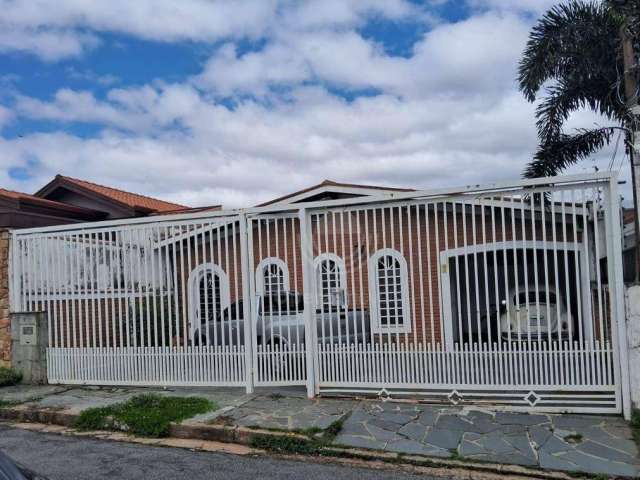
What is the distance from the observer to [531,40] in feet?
34.6

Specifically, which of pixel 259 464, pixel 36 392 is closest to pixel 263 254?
pixel 259 464

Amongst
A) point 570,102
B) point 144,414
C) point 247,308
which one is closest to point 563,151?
point 570,102

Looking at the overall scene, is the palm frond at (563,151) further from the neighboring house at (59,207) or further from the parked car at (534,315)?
the neighboring house at (59,207)

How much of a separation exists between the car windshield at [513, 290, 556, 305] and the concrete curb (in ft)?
6.83

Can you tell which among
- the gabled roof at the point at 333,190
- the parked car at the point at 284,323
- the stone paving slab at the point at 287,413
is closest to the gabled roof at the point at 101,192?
the gabled roof at the point at 333,190

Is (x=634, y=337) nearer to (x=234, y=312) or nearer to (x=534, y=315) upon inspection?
(x=534, y=315)

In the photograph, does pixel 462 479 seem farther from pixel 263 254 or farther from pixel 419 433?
pixel 263 254

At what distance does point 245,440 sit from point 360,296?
2.30 metres

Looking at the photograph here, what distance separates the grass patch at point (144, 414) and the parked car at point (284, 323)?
Answer: 99 centimetres

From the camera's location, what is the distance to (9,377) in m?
8.37

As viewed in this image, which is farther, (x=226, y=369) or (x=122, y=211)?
(x=122, y=211)

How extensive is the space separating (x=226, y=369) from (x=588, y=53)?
8.45 m

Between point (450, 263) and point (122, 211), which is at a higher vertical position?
point (122, 211)

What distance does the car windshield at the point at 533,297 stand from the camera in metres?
6.25
